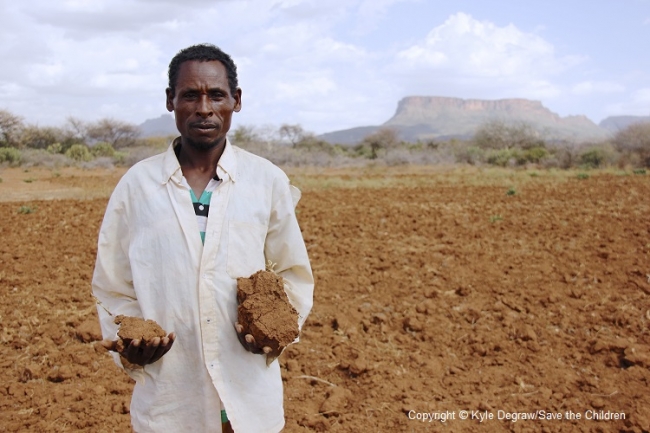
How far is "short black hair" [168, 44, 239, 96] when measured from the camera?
184 cm

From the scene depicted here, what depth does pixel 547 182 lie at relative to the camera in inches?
674

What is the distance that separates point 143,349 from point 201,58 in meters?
0.91

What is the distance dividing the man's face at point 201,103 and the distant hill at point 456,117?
368 ft

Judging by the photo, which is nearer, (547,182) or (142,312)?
(142,312)

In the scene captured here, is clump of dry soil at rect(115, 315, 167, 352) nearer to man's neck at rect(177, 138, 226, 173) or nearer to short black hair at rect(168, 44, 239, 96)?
man's neck at rect(177, 138, 226, 173)

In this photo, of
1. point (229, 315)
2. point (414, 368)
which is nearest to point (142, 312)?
point (229, 315)

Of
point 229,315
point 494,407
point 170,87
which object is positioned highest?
point 170,87

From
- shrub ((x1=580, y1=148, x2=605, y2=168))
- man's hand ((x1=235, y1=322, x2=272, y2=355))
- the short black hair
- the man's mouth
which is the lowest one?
shrub ((x1=580, y1=148, x2=605, y2=168))

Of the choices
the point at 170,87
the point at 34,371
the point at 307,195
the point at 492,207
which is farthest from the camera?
the point at 307,195

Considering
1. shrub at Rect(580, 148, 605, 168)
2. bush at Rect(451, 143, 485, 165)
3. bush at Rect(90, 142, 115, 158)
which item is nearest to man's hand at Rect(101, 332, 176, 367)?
shrub at Rect(580, 148, 605, 168)

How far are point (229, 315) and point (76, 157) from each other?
30293 mm

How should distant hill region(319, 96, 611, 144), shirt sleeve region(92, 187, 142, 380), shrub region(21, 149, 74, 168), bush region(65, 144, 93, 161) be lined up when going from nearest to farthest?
shirt sleeve region(92, 187, 142, 380) → shrub region(21, 149, 74, 168) → bush region(65, 144, 93, 161) → distant hill region(319, 96, 611, 144)

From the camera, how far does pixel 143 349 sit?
1.63m

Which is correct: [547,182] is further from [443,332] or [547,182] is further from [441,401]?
[441,401]
